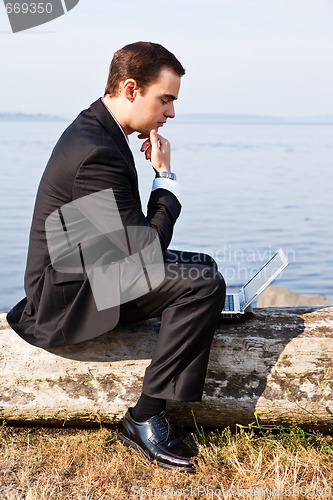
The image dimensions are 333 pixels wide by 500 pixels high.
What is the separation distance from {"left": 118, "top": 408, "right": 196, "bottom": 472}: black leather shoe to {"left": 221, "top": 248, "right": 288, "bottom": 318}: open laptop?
67cm

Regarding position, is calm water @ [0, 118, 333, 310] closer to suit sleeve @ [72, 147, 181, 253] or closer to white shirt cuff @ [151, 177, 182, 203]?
white shirt cuff @ [151, 177, 182, 203]

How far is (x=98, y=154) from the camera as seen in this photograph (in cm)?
316

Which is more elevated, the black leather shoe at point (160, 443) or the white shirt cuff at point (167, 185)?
the white shirt cuff at point (167, 185)

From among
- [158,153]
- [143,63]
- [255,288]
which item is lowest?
[255,288]

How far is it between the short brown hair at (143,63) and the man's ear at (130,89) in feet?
0.07

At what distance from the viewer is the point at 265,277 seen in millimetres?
3488

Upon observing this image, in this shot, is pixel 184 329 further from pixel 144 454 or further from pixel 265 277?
pixel 144 454

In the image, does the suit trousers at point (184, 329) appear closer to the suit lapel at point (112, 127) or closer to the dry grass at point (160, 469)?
the dry grass at point (160, 469)

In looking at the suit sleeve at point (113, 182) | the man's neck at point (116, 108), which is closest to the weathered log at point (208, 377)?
the suit sleeve at point (113, 182)

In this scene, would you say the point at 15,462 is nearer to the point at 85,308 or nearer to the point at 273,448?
the point at 85,308

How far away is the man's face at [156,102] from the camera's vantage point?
3439 millimetres

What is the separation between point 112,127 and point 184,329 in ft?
3.58

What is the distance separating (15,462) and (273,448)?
52.1 inches

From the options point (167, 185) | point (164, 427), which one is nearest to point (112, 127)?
point (167, 185)
